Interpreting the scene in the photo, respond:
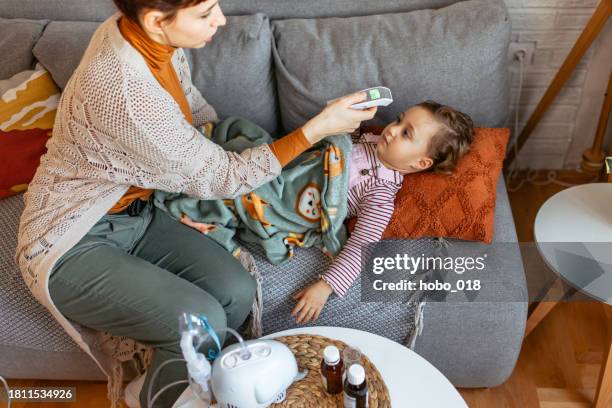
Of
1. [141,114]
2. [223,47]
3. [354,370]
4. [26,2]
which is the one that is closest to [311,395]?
[354,370]

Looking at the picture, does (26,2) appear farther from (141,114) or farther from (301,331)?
(301,331)

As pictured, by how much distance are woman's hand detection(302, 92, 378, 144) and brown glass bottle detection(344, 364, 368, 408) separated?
1.82ft

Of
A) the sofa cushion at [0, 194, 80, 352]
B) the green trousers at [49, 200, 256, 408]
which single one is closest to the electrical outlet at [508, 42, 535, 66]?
the green trousers at [49, 200, 256, 408]

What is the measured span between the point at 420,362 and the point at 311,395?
0.80 ft

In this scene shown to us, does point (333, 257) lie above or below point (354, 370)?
below

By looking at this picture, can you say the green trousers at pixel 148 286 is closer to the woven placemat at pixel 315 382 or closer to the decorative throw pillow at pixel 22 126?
the woven placemat at pixel 315 382

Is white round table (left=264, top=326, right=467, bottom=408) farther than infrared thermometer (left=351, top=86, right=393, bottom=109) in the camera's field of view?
No

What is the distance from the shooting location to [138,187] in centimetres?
136

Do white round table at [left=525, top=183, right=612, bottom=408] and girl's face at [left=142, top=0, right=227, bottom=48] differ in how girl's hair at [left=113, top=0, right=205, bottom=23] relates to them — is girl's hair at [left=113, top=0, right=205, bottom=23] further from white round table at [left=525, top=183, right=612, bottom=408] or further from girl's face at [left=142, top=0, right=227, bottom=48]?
white round table at [left=525, top=183, right=612, bottom=408]

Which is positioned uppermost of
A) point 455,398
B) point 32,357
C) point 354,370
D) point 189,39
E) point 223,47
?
point 189,39

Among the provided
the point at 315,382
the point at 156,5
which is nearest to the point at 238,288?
the point at 315,382

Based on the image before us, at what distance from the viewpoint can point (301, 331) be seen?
49.9 inches

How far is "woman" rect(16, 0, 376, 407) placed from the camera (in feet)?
3.70

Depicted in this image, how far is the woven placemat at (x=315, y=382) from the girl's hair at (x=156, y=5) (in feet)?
2.29
